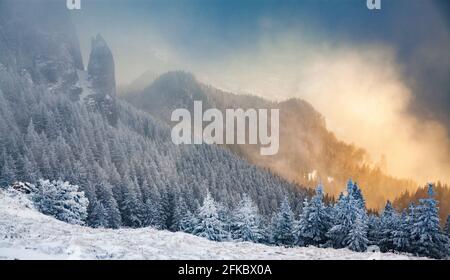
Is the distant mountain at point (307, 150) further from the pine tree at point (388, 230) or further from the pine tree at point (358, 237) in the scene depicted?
the pine tree at point (358, 237)

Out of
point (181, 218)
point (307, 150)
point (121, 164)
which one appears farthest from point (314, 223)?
point (121, 164)

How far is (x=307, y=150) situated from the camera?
28875mm

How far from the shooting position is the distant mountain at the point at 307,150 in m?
22.7

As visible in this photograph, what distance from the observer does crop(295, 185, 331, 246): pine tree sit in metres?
20.3

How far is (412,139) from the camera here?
21391 millimetres

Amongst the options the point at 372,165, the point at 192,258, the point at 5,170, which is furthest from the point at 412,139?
the point at 5,170

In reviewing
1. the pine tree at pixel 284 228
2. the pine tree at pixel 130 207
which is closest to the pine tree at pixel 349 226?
the pine tree at pixel 284 228

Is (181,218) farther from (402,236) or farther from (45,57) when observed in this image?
(45,57)

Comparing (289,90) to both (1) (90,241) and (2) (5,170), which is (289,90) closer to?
(1) (90,241)

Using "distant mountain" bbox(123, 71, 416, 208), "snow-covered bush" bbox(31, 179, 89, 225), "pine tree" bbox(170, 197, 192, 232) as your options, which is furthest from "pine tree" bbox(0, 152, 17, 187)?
"distant mountain" bbox(123, 71, 416, 208)

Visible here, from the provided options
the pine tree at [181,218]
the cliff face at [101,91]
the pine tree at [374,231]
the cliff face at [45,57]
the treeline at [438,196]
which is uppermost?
the cliff face at [45,57]

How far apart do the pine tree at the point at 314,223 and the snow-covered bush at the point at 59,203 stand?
10.6 meters

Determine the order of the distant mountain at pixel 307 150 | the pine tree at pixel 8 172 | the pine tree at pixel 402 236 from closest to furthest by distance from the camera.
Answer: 1. the pine tree at pixel 402 236
2. the distant mountain at pixel 307 150
3. the pine tree at pixel 8 172
